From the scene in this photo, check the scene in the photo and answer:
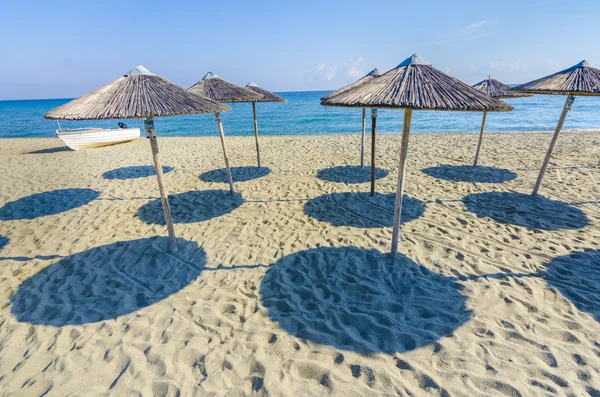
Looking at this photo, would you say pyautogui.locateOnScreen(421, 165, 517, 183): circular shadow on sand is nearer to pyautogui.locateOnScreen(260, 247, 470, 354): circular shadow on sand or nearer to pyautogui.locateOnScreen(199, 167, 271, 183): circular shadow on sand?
pyautogui.locateOnScreen(260, 247, 470, 354): circular shadow on sand

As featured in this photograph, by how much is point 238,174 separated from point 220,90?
8.59 feet

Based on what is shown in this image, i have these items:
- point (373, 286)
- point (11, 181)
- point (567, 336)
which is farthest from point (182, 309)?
point (11, 181)

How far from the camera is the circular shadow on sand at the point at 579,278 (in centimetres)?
318

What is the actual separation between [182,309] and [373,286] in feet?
7.82

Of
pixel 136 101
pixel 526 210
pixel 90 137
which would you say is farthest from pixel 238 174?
pixel 90 137

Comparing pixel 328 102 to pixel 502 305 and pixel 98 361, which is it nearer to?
pixel 502 305

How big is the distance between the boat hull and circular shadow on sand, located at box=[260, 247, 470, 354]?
1394 cm

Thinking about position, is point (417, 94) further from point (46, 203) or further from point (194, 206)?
point (46, 203)

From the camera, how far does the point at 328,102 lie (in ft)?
13.0

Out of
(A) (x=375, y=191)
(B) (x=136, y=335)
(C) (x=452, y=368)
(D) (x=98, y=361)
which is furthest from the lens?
(A) (x=375, y=191)

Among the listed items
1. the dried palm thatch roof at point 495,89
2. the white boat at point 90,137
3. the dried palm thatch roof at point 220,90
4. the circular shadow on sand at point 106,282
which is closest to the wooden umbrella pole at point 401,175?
the circular shadow on sand at point 106,282

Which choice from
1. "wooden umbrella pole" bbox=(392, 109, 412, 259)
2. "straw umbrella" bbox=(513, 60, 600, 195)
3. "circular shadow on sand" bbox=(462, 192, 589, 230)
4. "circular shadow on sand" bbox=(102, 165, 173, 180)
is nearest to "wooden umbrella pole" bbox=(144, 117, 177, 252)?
"wooden umbrella pole" bbox=(392, 109, 412, 259)

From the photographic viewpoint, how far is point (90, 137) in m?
13.3

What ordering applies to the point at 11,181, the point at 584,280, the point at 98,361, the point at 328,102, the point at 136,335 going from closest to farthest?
the point at 98,361 < the point at 136,335 < the point at 584,280 < the point at 328,102 < the point at 11,181
